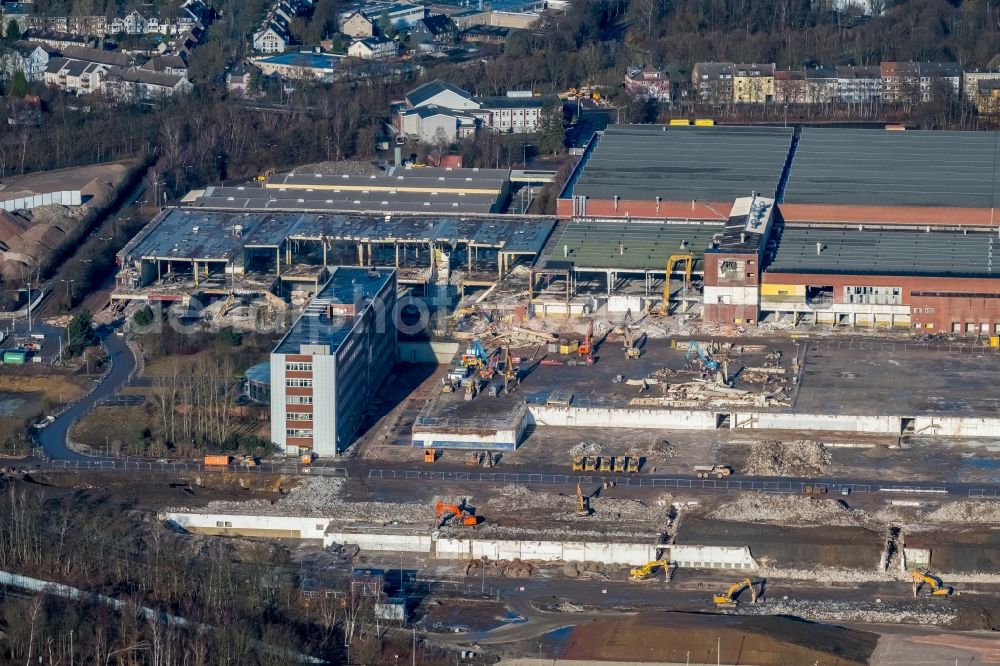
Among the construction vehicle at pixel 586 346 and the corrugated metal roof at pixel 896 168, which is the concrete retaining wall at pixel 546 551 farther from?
the corrugated metal roof at pixel 896 168

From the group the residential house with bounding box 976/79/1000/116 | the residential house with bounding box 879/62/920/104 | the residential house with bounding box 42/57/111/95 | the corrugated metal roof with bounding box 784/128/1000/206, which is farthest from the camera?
the residential house with bounding box 42/57/111/95

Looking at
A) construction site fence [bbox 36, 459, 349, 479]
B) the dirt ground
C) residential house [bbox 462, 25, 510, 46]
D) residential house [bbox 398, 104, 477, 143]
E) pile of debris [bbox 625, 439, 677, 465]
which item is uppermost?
residential house [bbox 462, 25, 510, 46]

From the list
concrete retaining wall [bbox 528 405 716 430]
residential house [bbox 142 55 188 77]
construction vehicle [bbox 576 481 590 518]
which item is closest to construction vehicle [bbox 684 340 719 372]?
concrete retaining wall [bbox 528 405 716 430]

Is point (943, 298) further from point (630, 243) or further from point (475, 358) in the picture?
point (475, 358)

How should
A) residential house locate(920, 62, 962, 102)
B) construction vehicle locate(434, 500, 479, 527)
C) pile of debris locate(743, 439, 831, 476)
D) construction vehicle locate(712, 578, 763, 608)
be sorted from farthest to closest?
1. residential house locate(920, 62, 962, 102)
2. pile of debris locate(743, 439, 831, 476)
3. construction vehicle locate(434, 500, 479, 527)
4. construction vehicle locate(712, 578, 763, 608)

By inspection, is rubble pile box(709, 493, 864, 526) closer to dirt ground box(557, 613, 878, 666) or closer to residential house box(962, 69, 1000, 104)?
dirt ground box(557, 613, 878, 666)

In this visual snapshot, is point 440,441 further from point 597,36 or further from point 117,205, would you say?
point 597,36

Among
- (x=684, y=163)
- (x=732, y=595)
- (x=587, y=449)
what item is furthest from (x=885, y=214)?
(x=732, y=595)
